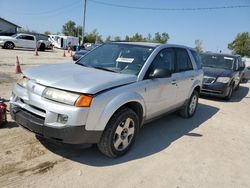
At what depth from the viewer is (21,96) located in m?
3.45

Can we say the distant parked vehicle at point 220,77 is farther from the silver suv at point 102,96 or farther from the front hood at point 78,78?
the front hood at point 78,78

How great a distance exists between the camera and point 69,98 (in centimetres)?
303

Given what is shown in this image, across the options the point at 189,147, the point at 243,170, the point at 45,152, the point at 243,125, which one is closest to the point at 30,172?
the point at 45,152

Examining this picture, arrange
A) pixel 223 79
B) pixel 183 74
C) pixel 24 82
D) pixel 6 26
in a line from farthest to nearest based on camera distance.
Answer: pixel 6 26, pixel 223 79, pixel 183 74, pixel 24 82

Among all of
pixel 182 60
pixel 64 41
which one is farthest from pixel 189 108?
pixel 64 41

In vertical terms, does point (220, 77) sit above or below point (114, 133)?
above

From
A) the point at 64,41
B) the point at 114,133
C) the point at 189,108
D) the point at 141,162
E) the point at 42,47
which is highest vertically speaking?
the point at 64,41

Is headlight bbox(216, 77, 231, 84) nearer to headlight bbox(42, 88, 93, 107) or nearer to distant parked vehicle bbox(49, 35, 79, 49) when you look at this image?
headlight bbox(42, 88, 93, 107)

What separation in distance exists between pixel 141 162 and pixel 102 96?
1269 millimetres

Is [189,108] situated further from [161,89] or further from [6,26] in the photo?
[6,26]

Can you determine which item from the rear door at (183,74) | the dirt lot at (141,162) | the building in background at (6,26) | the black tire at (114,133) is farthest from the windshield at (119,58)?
the building in background at (6,26)

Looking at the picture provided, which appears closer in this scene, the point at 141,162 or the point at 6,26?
the point at 141,162

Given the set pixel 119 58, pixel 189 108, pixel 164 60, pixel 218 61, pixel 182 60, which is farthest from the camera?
pixel 218 61

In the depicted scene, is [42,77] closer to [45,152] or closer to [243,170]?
[45,152]
